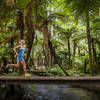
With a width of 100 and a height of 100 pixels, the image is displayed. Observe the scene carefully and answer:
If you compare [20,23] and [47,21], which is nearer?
[20,23]

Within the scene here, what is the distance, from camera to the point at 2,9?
2.24 meters

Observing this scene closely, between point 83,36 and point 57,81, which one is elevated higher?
point 83,36

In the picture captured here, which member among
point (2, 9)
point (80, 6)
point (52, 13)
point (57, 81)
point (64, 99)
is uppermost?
point (52, 13)

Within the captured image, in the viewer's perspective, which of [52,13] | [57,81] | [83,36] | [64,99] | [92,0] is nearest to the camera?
[92,0]

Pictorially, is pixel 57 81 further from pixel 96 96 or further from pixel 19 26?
pixel 19 26

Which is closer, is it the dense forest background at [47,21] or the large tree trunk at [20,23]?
the dense forest background at [47,21]

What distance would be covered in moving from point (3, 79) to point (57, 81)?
1058 mm

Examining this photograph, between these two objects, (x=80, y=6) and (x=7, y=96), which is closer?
(x=80, y=6)

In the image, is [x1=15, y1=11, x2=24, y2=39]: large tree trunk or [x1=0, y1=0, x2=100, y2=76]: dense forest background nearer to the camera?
[x1=0, y1=0, x2=100, y2=76]: dense forest background

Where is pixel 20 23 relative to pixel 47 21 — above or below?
below

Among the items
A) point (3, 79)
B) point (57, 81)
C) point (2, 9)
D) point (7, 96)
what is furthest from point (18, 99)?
point (2, 9)

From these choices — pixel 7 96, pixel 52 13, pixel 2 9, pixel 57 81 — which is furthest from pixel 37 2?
pixel 7 96

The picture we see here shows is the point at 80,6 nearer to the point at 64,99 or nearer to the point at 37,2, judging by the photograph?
the point at 37,2

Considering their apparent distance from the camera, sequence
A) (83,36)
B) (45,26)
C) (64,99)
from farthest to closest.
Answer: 1. (83,36)
2. (45,26)
3. (64,99)
